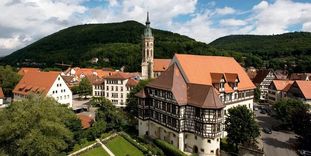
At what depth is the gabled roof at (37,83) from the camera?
206 ft

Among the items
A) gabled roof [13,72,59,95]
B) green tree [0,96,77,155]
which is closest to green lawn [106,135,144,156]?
green tree [0,96,77,155]

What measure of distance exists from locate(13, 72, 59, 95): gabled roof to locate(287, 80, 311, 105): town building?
59207 millimetres

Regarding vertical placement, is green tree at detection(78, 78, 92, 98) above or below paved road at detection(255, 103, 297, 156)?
above

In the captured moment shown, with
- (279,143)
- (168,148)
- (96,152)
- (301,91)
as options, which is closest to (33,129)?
(96,152)

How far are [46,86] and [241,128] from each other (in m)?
45.1

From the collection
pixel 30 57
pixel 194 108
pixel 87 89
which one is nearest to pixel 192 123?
pixel 194 108

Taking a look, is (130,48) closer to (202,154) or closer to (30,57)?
(30,57)

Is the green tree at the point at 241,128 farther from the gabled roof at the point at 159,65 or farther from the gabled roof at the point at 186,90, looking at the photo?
the gabled roof at the point at 159,65

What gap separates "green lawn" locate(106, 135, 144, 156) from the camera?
4257 centimetres

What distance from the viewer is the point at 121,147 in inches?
1770

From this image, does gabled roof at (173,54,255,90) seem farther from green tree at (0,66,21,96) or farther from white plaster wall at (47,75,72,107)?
green tree at (0,66,21,96)

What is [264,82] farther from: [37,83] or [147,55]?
[37,83]

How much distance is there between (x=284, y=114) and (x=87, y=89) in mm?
56654

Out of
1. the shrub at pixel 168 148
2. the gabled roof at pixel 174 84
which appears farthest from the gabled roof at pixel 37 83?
the shrub at pixel 168 148
